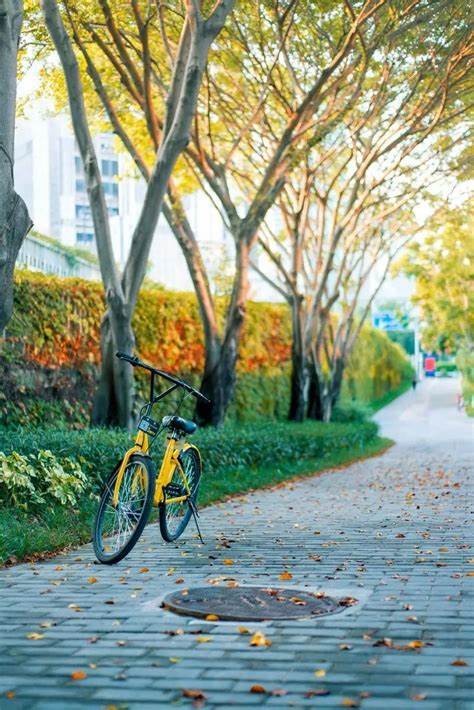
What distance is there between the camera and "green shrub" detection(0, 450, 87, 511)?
30.8 ft

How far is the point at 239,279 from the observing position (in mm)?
19578

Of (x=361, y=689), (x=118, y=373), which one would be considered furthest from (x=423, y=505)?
(x=361, y=689)

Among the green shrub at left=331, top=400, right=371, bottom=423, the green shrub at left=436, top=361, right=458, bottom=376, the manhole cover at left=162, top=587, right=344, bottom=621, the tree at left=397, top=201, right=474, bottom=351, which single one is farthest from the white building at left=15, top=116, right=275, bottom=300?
the green shrub at left=436, top=361, right=458, bottom=376

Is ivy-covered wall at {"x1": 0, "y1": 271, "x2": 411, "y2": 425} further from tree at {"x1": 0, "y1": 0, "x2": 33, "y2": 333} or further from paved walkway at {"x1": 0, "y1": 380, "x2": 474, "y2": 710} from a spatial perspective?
tree at {"x1": 0, "y1": 0, "x2": 33, "y2": 333}

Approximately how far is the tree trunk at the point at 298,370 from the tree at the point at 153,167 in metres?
9.19

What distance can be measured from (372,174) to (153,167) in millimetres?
10718

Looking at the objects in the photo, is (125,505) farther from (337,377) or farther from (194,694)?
(337,377)

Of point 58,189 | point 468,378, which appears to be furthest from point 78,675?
point 58,189

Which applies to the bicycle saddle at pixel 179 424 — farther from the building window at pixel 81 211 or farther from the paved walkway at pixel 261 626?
the building window at pixel 81 211

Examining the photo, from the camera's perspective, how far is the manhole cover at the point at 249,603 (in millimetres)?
6141

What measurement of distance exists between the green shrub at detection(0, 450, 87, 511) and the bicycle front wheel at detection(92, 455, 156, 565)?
1239 millimetres

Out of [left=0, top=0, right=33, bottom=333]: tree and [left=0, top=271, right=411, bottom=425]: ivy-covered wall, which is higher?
[left=0, top=0, right=33, bottom=333]: tree

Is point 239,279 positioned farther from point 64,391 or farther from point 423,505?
point 423,505

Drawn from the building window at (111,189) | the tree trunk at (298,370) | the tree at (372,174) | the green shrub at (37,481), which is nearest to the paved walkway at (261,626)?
the green shrub at (37,481)
